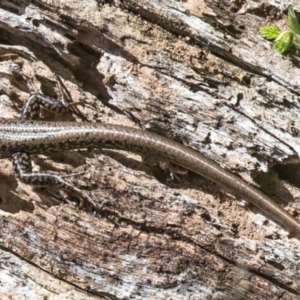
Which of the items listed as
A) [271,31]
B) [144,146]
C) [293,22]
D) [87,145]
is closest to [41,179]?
[87,145]

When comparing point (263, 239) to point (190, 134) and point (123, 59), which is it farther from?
point (123, 59)

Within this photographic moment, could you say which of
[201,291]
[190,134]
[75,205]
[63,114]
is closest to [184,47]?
[190,134]

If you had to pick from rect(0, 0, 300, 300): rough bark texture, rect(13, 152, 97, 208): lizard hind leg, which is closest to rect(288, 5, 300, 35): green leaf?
rect(0, 0, 300, 300): rough bark texture

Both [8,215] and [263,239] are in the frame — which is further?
[8,215]

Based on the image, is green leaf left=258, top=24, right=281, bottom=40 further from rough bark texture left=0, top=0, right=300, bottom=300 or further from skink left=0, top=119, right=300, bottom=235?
skink left=0, top=119, right=300, bottom=235

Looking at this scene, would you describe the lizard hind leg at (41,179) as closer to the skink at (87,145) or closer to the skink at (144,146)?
the skink at (87,145)

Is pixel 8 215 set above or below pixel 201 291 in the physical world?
below
